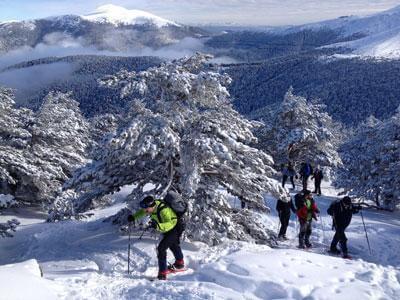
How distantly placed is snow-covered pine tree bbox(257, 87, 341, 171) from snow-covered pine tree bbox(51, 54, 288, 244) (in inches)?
704

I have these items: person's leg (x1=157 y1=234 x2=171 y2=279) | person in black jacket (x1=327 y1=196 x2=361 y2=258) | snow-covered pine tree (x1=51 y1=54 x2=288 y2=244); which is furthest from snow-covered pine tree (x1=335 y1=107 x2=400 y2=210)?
person's leg (x1=157 y1=234 x2=171 y2=279)

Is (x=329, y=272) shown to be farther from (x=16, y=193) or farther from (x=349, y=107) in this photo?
(x=349, y=107)

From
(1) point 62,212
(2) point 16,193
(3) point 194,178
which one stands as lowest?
(2) point 16,193

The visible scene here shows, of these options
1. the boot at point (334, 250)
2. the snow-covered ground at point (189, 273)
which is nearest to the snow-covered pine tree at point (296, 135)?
the boot at point (334, 250)

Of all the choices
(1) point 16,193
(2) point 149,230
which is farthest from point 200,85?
(1) point 16,193

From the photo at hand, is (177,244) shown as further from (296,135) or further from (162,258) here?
(296,135)

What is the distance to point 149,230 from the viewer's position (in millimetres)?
12961

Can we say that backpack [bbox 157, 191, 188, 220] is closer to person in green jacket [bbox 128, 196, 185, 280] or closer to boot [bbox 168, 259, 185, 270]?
person in green jacket [bbox 128, 196, 185, 280]

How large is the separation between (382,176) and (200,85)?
A: 49.5ft

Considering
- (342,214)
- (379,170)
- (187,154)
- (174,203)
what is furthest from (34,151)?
(379,170)

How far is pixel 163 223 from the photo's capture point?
9578mm

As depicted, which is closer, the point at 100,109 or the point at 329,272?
the point at 329,272

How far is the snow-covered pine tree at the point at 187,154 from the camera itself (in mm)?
11523

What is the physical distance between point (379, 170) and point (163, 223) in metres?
17.9
